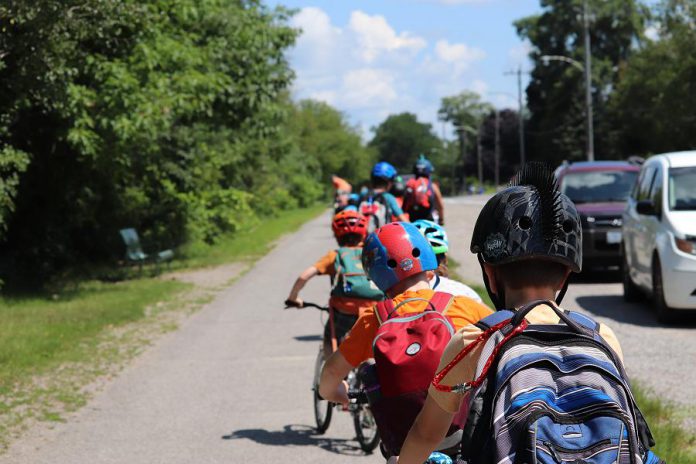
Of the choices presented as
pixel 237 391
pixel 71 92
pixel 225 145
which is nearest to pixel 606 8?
pixel 225 145

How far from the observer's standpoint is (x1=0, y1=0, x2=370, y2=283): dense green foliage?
49.3 ft

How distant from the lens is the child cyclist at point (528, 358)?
2.22m

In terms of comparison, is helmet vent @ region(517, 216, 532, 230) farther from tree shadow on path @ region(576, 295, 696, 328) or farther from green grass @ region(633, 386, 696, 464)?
tree shadow on path @ region(576, 295, 696, 328)

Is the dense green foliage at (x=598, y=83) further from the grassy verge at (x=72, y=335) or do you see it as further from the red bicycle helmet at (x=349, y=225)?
the red bicycle helmet at (x=349, y=225)

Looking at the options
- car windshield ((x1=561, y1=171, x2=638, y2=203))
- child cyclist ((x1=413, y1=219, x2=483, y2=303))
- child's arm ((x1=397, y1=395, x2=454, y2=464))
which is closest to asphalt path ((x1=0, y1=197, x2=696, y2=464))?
child cyclist ((x1=413, y1=219, x2=483, y2=303))

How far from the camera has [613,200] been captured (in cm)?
1859

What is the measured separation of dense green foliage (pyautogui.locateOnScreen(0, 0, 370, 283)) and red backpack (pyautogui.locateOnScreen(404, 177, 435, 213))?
383 cm

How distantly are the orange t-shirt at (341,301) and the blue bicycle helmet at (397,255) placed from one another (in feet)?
10.0

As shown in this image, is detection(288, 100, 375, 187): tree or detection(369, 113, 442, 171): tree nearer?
detection(288, 100, 375, 187): tree

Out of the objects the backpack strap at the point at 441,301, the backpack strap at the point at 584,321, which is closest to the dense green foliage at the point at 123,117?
the backpack strap at the point at 441,301

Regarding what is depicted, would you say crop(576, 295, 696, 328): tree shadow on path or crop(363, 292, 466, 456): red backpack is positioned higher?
crop(363, 292, 466, 456): red backpack

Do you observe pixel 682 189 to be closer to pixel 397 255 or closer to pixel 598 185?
pixel 598 185

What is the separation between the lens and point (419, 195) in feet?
54.2

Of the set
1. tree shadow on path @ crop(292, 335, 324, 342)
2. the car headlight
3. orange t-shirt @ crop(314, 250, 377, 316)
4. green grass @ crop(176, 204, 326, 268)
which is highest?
orange t-shirt @ crop(314, 250, 377, 316)
